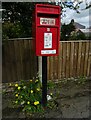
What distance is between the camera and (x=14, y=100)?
431cm

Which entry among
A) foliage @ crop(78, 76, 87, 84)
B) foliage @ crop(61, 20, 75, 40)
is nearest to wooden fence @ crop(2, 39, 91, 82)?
foliage @ crop(78, 76, 87, 84)

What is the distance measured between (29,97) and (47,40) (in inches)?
48.7

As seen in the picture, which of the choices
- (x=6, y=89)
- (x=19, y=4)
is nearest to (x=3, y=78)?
(x=6, y=89)

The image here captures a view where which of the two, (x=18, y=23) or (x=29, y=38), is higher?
(x=18, y=23)

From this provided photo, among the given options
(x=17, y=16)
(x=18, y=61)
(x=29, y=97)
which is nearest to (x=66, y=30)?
(x=18, y=61)

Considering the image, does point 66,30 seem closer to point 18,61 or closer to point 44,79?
point 18,61

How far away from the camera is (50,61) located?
5.49m

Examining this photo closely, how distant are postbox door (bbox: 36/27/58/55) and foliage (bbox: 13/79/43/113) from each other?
37.8 inches

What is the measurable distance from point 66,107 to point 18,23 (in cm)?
256

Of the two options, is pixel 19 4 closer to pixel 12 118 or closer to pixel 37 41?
pixel 37 41

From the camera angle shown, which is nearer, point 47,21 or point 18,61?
point 47,21

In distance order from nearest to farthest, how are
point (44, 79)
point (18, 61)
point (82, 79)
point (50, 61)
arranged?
1. point (44, 79)
2. point (18, 61)
3. point (50, 61)
4. point (82, 79)

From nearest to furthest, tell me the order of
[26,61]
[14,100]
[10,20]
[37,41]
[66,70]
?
[37,41] → [14,100] → [10,20] → [26,61] → [66,70]

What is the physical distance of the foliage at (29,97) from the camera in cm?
377
